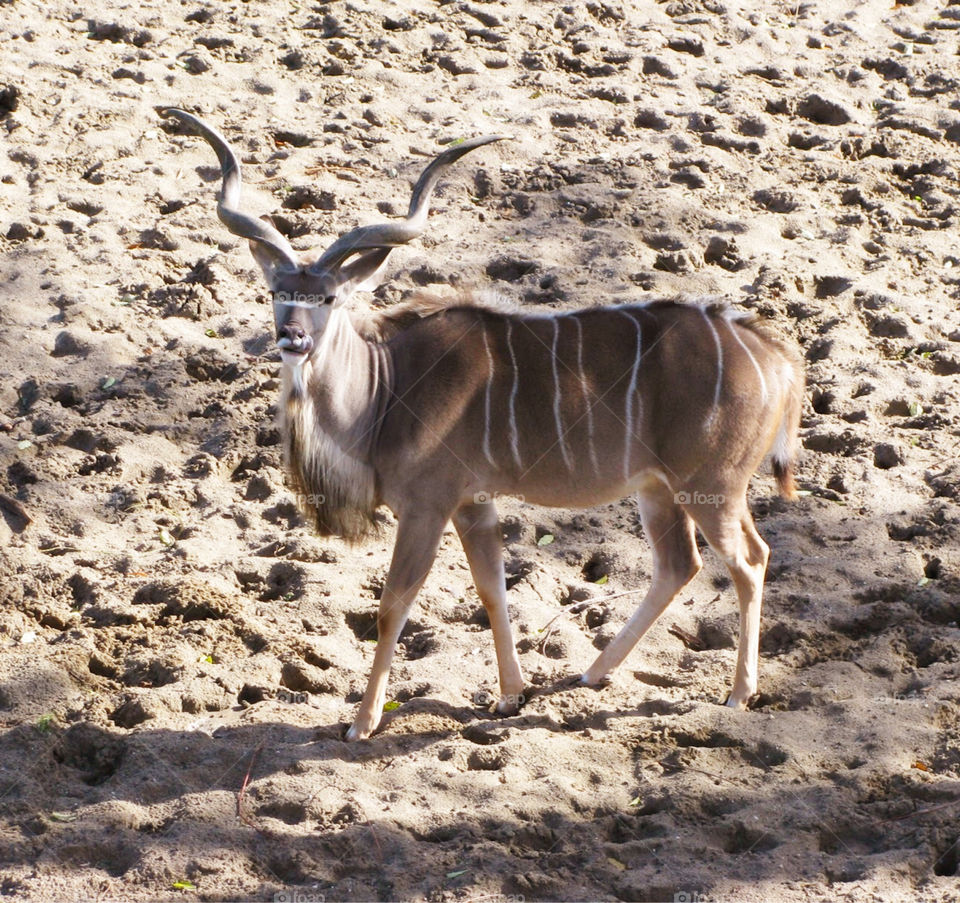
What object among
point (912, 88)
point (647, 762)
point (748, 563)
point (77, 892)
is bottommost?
point (77, 892)

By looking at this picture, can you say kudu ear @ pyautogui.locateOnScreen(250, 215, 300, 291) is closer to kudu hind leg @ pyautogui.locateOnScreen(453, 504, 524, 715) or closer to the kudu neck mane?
the kudu neck mane

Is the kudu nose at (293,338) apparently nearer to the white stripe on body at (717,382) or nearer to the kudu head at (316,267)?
the kudu head at (316,267)

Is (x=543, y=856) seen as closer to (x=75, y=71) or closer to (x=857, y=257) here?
(x=857, y=257)

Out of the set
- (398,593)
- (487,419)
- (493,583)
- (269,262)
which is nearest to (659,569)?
(493,583)

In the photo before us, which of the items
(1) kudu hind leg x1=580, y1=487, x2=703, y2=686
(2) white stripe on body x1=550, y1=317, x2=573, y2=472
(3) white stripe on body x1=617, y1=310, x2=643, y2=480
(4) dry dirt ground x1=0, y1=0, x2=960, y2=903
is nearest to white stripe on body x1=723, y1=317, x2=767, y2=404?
(3) white stripe on body x1=617, y1=310, x2=643, y2=480

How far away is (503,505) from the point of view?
531 centimetres

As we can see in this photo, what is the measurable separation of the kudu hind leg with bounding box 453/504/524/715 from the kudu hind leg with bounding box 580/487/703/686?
259 mm

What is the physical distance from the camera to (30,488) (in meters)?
5.15

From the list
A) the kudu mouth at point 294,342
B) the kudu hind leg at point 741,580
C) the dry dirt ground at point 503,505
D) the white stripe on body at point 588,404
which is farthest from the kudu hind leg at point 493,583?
the kudu mouth at point 294,342

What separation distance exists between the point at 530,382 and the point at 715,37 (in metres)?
4.58

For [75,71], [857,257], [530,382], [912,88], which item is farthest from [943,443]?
[75,71]

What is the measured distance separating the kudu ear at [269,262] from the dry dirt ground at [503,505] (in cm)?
116

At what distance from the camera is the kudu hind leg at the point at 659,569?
4.46m

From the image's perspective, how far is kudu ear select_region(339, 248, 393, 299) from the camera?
4105 millimetres
